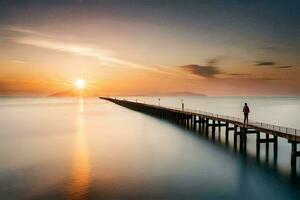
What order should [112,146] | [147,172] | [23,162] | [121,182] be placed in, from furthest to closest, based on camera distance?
[112,146] < [23,162] < [147,172] < [121,182]

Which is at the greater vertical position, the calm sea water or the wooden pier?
the wooden pier

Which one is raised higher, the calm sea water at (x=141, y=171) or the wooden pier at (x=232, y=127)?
the wooden pier at (x=232, y=127)

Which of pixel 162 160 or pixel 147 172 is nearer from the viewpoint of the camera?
pixel 147 172

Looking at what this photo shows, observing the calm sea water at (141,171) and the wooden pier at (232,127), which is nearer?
the calm sea water at (141,171)

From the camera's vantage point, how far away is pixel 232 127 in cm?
3316

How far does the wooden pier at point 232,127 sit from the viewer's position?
19828mm

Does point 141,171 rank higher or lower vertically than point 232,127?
lower

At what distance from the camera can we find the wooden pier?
19.8 meters

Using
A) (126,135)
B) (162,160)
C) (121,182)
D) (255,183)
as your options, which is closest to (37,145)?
(126,135)

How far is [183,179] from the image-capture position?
695 inches

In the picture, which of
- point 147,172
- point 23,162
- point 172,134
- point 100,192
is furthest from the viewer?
point 172,134

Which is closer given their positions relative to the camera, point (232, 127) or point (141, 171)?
point (141, 171)

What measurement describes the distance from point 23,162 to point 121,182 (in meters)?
9.54

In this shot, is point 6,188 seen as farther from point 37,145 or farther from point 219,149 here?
point 219,149
